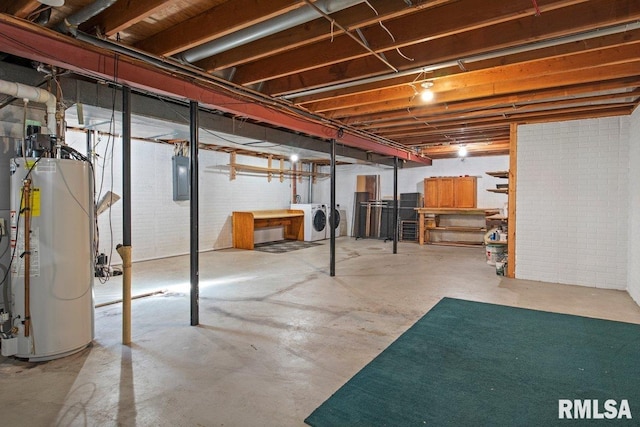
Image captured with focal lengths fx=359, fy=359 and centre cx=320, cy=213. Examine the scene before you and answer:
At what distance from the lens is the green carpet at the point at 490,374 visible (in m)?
1.97

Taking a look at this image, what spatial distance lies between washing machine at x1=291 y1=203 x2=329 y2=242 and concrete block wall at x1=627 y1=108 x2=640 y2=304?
642 centimetres

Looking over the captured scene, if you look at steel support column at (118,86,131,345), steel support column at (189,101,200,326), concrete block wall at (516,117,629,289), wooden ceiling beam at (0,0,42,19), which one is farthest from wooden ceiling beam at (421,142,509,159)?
wooden ceiling beam at (0,0,42,19)

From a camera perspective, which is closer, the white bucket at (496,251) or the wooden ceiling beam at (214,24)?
the wooden ceiling beam at (214,24)

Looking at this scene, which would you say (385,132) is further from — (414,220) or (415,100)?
(414,220)

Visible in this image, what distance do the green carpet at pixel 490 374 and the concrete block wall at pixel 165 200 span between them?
13.7ft

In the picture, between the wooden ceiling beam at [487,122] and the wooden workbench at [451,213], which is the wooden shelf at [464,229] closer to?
the wooden workbench at [451,213]

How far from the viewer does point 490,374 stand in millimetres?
2422

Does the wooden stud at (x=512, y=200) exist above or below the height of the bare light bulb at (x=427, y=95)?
below

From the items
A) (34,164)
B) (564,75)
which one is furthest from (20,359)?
(564,75)

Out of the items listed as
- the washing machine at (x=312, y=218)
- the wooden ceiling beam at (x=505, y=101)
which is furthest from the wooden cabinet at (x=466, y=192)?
the wooden ceiling beam at (x=505, y=101)

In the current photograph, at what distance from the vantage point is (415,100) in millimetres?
4133

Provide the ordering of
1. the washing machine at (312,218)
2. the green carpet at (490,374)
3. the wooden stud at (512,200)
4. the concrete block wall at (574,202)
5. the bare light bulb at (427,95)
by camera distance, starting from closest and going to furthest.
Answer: the green carpet at (490,374), the bare light bulb at (427,95), the concrete block wall at (574,202), the wooden stud at (512,200), the washing machine at (312,218)

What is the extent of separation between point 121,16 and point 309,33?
1.21 meters

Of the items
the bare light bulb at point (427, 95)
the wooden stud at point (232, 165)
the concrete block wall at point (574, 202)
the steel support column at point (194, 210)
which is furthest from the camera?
the wooden stud at point (232, 165)
